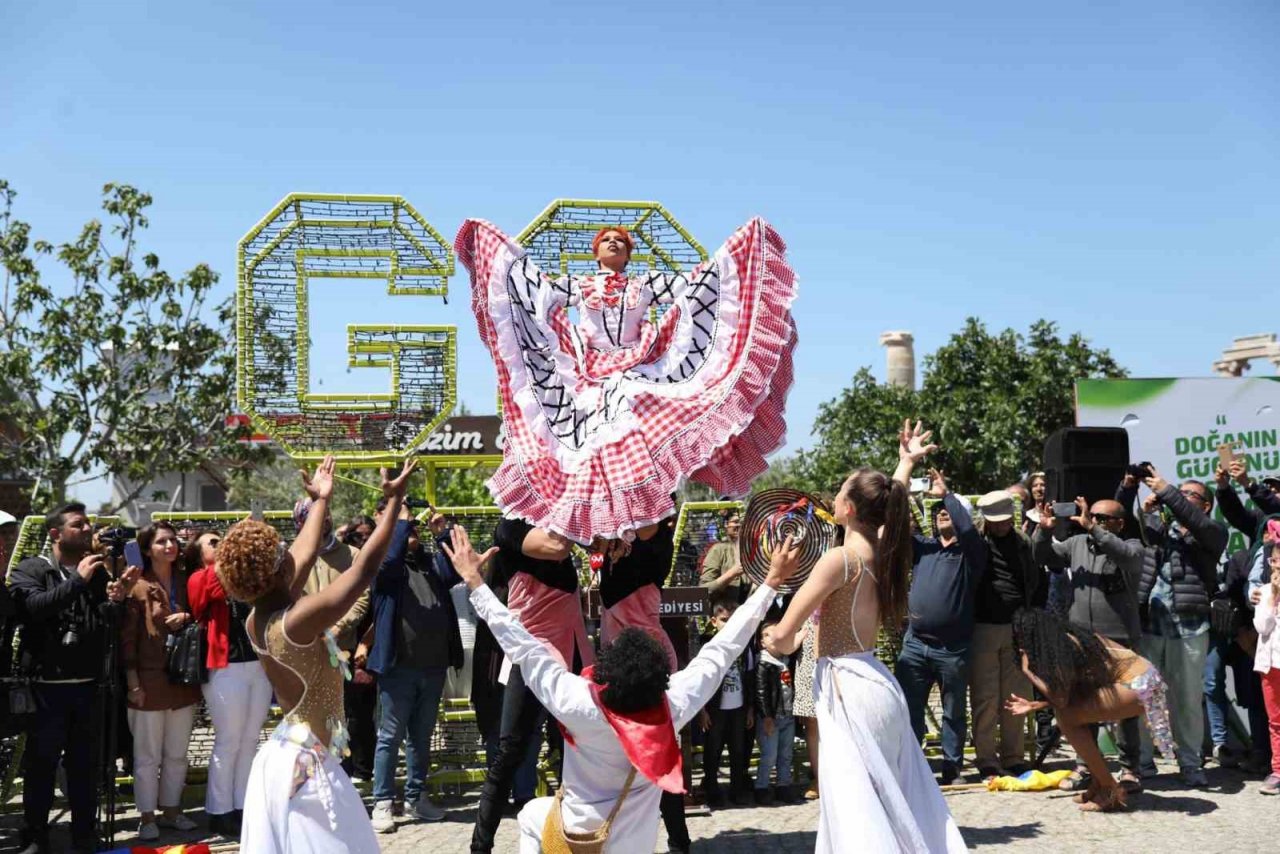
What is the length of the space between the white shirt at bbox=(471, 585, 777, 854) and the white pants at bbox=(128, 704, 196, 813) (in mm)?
3771

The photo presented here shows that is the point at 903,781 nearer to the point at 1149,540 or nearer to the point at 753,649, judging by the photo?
the point at 753,649

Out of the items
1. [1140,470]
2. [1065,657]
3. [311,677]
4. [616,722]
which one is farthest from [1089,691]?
[311,677]

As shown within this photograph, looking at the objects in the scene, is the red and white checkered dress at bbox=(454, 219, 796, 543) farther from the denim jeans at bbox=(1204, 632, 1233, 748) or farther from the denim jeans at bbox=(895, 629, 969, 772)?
the denim jeans at bbox=(1204, 632, 1233, 748)

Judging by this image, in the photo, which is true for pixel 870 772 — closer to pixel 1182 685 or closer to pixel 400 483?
pixel 400 483

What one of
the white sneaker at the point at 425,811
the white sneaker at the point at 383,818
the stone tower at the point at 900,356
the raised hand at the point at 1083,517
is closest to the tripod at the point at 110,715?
the white sneaker at the point at 383,818

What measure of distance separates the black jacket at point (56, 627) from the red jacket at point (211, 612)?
0.55 metres

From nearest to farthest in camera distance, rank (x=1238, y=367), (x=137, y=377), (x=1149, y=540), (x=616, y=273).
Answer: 1. (x=616, y=273)
2. (x=1149, y=540)
3. (x=137, y=377)
4. (x=1238, y=367)

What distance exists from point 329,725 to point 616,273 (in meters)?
2.47

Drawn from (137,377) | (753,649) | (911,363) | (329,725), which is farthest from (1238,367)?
(329,725)

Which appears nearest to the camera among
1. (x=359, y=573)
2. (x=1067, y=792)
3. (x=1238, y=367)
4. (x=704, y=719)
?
(x=359, y=573)

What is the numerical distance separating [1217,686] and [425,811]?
5.66 m

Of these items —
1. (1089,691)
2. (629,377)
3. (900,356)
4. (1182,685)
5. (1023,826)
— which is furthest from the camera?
(900,356)

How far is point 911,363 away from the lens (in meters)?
53.2

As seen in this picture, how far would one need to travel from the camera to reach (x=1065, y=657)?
7.68 m
